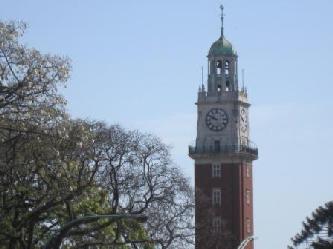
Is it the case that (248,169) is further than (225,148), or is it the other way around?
(248,169)

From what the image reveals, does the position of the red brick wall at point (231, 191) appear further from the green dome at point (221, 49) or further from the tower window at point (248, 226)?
the green dome at point (221, 49)

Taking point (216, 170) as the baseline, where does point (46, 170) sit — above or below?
below

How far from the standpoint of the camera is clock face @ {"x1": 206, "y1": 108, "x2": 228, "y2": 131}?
117 m

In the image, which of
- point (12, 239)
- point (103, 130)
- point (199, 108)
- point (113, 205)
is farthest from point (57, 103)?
point (199, 108)

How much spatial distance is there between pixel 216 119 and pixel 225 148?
3.22 metres

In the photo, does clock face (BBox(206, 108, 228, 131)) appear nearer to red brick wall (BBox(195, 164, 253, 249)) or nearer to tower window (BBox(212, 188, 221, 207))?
red brick wall (BBox(195, 164, 253, 249))

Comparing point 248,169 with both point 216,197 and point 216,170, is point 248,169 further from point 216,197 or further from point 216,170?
point 216,197

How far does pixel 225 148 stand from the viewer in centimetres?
11550

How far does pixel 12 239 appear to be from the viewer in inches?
1706

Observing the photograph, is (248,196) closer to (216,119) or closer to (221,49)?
(216,119)

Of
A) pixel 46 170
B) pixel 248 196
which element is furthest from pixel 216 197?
pixel 46 170

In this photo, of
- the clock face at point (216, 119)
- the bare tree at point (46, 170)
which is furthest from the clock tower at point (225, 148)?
the bare tree at point (46, 170)

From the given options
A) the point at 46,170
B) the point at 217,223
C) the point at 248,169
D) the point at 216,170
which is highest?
the point at 248,169

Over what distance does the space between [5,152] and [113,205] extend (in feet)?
58.6
